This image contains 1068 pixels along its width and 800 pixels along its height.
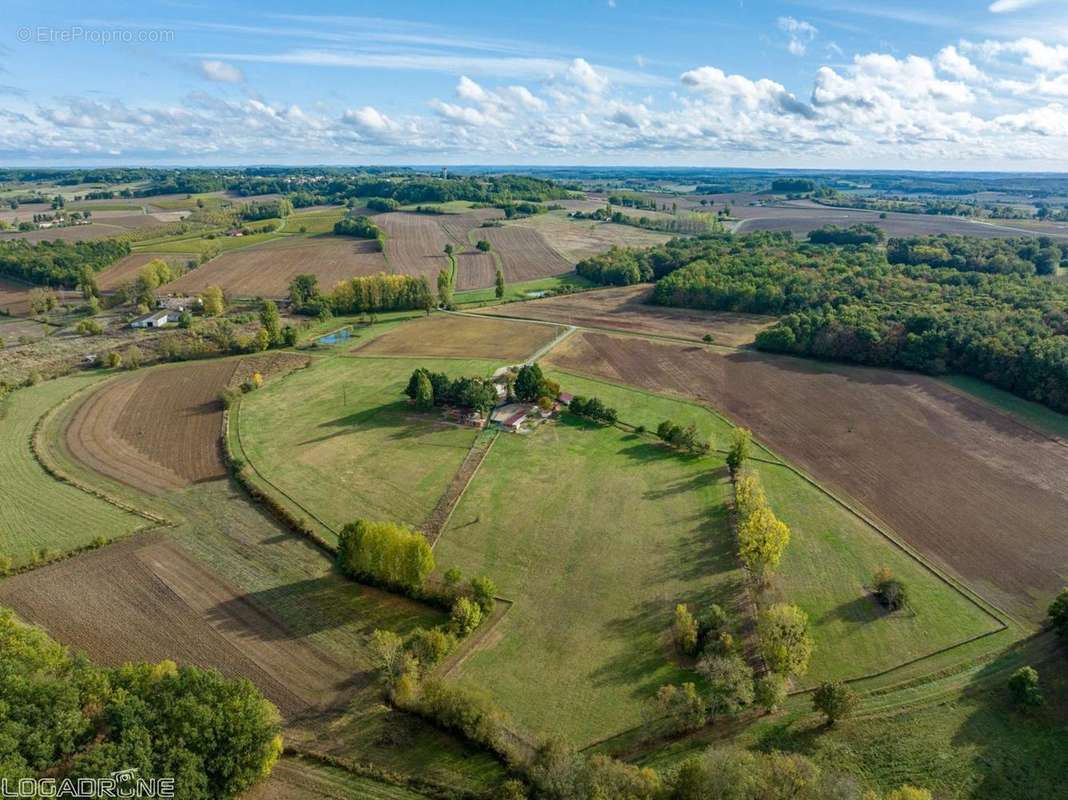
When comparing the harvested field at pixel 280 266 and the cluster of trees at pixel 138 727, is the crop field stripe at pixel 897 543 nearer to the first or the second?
the cluster of trees at pixel 138 727

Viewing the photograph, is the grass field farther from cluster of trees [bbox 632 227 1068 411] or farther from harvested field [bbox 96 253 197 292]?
harvested field [bbox 96 253 197 292]

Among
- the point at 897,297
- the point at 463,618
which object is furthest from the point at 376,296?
the point at 897,297

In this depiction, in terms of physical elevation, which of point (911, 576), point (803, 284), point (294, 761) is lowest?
point (294, 761)

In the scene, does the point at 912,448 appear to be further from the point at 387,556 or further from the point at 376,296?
the point at 376,296

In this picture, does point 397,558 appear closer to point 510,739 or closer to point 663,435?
point 510,739

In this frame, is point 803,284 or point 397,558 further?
point 803,284

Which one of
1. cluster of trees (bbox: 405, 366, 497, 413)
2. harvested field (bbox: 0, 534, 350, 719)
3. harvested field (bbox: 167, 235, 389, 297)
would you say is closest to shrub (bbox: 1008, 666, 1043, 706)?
harvested field (bbox: 0, 534, 350, 719)

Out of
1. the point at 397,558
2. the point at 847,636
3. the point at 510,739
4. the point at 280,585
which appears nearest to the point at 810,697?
the point at 847,636

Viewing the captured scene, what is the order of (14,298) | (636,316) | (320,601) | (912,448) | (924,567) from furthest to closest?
(14,298) < (636,316) < (912,448) < (924,567) < (320,601)
